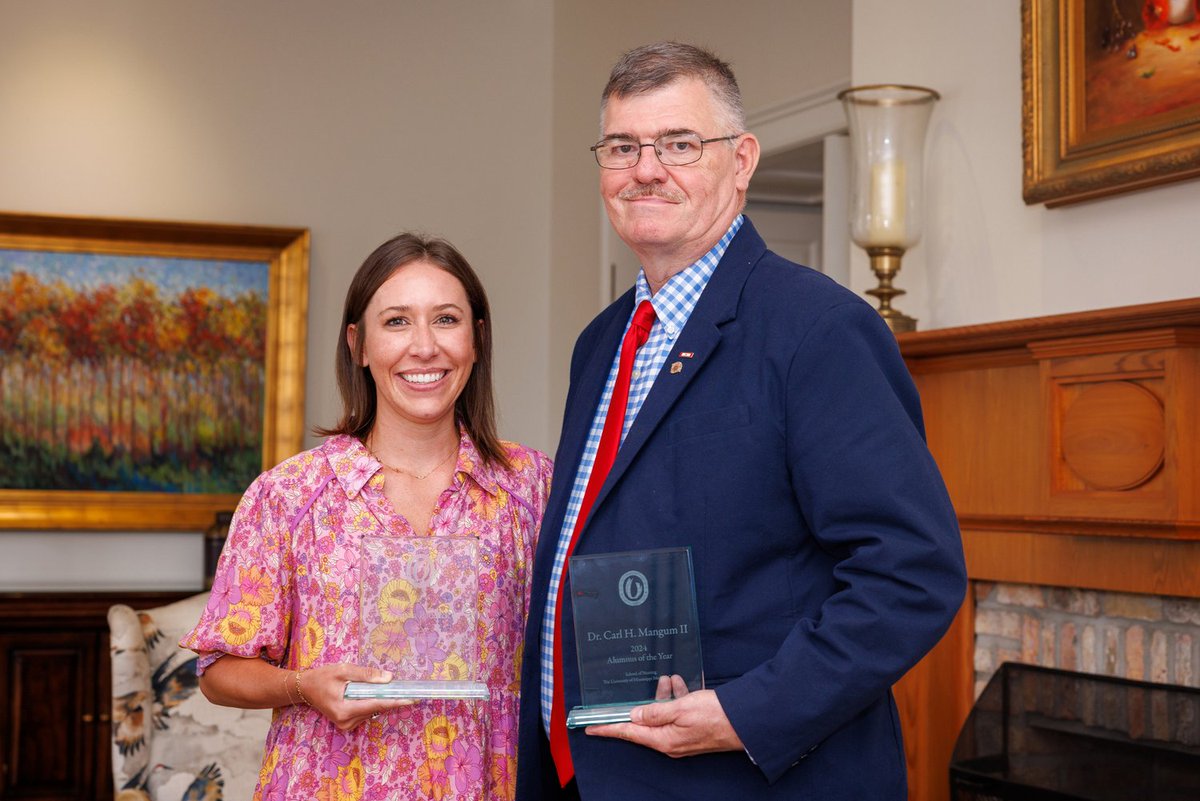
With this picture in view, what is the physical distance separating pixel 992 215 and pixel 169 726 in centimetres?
227

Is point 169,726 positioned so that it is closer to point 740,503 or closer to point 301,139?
point 740,503

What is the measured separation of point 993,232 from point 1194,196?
59 centimetres

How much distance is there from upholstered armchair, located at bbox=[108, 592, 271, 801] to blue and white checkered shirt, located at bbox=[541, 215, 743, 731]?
114 cm

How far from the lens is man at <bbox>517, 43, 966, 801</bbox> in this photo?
1.45m

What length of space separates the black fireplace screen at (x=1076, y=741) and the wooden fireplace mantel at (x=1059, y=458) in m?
0.22

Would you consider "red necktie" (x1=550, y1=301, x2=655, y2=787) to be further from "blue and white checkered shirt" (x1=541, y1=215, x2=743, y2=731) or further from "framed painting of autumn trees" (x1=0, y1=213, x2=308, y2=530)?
"framed painting of autumn trees" (x1=0, y1=213, x2=308, y2=530)

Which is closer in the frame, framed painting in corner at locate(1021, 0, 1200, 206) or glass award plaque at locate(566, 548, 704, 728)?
glass award plaque at locate(566, 548, 704, 728)

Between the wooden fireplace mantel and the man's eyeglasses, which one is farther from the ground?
the man's eyeglasses

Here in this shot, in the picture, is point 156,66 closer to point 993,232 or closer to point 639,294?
point 993,232

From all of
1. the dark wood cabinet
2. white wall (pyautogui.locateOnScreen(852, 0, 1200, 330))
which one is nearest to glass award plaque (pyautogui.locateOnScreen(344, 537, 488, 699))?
white wall (pyautogui.locateOnScreen(852, 0, 1200, 330))

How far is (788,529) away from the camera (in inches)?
60.8

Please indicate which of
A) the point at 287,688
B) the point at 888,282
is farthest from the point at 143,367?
the point at 287,688

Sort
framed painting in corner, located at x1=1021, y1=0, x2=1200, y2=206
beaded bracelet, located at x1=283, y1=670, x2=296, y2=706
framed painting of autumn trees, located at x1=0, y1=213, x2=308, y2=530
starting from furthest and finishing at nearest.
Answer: framed painting of autumn trees, located at x1=0, y1=213, x2=308, y2=530 → framed painting in corner, located at x1=1021, y1=0, x2=1200, y2=206 → beaded bracelet, located at x1=283, y1=670, x2=296, y2=706

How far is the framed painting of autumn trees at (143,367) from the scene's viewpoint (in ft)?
17.0
